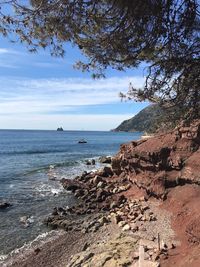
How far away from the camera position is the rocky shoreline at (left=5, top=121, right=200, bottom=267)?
13984 millimetres

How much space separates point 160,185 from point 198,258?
9.37m

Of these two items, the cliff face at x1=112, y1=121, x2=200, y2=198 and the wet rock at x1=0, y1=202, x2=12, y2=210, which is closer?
the cliff face at x1=112, y1=121, x2=200, y2=198

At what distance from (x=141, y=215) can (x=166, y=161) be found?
14.6 feet

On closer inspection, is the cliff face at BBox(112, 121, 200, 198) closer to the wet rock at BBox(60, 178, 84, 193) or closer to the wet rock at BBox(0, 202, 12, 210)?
the wet rock at BBox(60, 178, 84, 193)

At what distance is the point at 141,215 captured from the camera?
19.1 meters

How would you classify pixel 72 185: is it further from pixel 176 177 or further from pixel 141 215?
pixel 141 215

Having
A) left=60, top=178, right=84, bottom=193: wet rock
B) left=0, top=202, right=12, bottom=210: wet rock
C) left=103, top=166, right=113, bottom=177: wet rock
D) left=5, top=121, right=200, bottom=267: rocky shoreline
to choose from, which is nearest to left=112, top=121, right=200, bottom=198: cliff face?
left=5, top=121, right=200, bottom=267: rocky shoreline

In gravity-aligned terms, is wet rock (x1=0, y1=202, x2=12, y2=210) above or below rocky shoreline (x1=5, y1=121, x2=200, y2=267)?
below

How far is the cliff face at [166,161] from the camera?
20.2 m

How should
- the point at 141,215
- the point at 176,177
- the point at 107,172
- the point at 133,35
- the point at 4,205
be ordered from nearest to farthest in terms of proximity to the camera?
the point at 133,35, the point at 141,215, the point at 176,177, the point at 4,205, the point at 107,172

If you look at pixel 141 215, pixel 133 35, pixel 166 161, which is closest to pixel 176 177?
pixel 166 161

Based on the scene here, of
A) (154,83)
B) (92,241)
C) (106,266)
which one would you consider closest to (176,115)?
(154,83)

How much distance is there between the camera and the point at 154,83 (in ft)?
37.1

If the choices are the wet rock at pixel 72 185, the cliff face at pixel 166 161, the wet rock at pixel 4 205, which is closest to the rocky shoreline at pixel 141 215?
the cliff face at pixel 166 161
